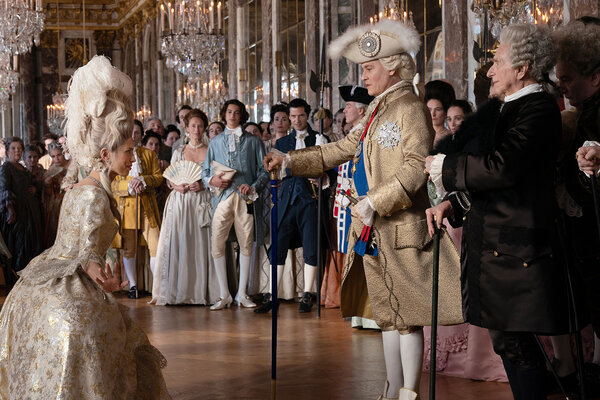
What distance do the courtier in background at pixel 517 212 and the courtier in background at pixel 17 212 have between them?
7.64 m

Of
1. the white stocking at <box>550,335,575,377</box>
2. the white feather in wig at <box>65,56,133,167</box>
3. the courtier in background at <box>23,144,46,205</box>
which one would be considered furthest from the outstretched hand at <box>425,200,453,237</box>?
the courtier in background at <box>23,144,46,205</box>

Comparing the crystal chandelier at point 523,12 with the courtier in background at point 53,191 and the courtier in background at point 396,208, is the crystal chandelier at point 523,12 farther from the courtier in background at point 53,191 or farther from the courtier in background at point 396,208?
the courtier in background at point 53,191

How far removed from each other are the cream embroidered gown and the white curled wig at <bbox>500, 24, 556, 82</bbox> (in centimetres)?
159

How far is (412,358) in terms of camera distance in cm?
356

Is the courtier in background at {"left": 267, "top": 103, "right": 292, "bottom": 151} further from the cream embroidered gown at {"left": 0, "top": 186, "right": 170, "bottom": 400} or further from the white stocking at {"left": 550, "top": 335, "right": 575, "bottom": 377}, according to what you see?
the cream embroidered gown at {"left": 0, "top": 186, "right": 170, "bottom": 400}

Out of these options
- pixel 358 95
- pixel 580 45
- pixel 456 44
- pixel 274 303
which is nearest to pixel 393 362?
pixel 274 303

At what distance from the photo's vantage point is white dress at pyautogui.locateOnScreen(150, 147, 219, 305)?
24.8 ft

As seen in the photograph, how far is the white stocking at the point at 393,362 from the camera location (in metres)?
3.70

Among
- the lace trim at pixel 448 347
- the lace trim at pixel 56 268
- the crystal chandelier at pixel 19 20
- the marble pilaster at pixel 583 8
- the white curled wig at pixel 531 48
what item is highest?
the crystal chandelier at pixel 19 20

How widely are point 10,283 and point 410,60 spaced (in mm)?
7303

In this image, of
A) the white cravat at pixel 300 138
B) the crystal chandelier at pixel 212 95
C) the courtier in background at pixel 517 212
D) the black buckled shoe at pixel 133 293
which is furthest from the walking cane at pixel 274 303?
the crystal chandelier at pixel 212 95

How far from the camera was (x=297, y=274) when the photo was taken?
759cm

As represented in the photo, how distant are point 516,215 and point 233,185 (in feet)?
14.8

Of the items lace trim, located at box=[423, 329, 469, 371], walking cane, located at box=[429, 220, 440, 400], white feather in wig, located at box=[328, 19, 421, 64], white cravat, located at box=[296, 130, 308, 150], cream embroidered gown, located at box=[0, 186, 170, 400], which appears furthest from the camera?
white cravat, located at box=[296, 130, 308, 150]
